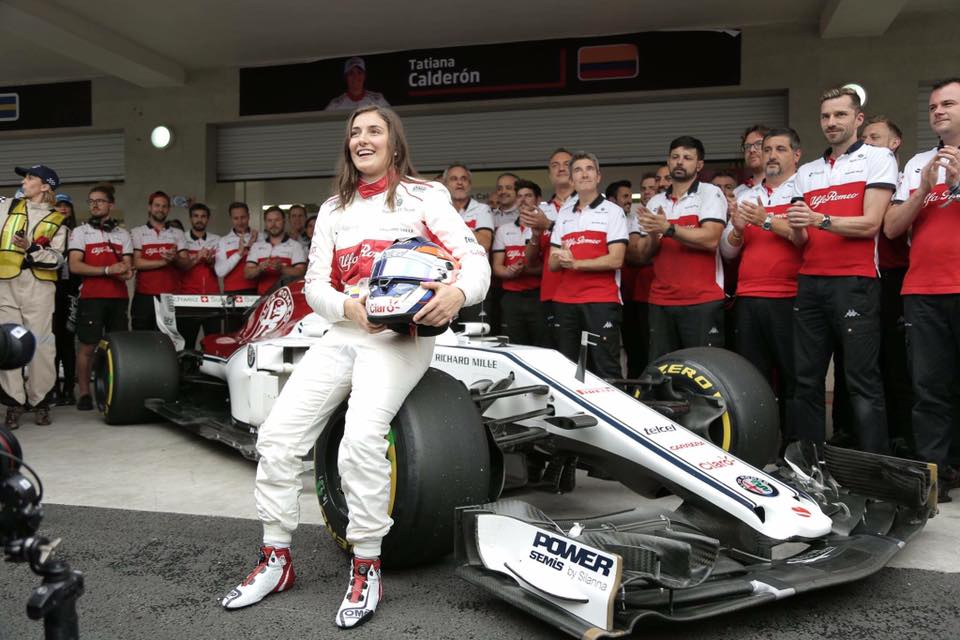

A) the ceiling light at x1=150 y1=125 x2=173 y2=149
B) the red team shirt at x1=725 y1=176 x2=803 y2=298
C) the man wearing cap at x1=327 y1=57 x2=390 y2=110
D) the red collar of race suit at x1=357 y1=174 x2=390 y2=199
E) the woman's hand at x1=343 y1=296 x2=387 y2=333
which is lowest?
the woman's hand at x1=343 y1=296 x2=387 y2=333

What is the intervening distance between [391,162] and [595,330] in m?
2.70

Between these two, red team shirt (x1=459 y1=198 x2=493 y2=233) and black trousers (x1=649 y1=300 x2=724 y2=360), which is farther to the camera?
red team shirt (x1=459 y1=198 x2=493 y2=233)

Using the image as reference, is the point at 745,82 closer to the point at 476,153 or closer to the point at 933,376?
the point at 476,153

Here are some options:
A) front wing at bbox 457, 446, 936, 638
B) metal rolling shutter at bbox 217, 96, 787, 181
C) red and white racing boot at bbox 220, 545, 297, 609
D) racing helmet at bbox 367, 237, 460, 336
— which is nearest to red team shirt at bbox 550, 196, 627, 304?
front wing at bbox 457, 446, 936, 638

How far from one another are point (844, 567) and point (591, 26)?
7842 mm

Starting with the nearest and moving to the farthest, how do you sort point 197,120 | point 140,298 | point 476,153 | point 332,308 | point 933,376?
point 332,308 → point 933,376 → point 140,298 → point 476,153 → point 197,120

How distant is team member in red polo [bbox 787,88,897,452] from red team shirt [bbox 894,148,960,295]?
189 millimetres

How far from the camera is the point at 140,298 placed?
813cm

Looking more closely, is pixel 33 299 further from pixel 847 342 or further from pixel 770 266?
pixel 847 342

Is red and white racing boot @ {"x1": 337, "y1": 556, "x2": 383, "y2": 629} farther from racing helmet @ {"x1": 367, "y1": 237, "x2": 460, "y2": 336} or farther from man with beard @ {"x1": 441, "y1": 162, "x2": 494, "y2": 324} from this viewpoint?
man with beard @ {"x1": 441, "y1": 162, "x2": 494, "y2": 324}

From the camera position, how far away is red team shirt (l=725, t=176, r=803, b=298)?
5.00 metres

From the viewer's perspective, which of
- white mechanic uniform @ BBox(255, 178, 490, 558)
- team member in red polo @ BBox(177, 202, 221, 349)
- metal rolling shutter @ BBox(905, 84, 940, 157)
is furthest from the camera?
metal rolling shutter @ BBox(905, 84, 940, 157)

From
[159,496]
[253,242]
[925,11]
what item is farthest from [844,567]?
[925,11]

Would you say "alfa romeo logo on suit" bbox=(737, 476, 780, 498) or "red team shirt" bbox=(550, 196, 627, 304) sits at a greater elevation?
"red team shirt" bbox=(550, 196, 627, 304)
